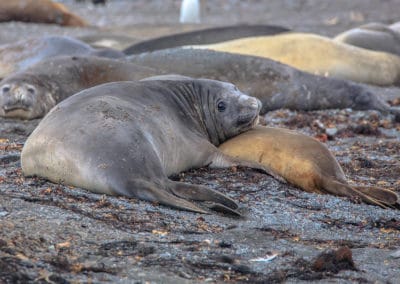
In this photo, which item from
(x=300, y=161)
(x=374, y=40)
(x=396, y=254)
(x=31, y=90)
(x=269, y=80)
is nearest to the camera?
(x=396, y=254)

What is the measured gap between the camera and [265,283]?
3.17m

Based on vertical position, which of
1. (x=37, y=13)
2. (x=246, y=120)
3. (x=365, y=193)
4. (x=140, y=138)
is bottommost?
(x=37, y=13)

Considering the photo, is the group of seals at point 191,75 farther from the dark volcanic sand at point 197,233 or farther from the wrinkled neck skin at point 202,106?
the wrinkled neck skin at point 202,106

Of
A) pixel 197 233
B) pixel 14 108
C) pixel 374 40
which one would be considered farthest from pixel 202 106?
pixel 374 40

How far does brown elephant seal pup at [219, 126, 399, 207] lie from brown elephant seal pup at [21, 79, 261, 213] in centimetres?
16

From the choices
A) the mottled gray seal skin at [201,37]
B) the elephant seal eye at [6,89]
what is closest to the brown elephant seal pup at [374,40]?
the mottled gray seal skin at [201,37]

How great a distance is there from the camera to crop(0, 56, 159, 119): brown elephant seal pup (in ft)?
22.5

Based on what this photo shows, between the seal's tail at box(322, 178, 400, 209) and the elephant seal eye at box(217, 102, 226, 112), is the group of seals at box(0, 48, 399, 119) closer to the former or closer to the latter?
the elephant seal eye at box(217, 102, 226, 112)

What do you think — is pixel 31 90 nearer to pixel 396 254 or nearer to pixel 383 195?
pixel 383 195

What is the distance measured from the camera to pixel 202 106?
5414 millimetres

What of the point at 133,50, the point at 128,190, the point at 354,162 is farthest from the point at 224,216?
the point at 133,50

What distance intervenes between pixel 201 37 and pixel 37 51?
2451 mm

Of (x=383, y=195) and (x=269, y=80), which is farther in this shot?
(x=269, y=80)

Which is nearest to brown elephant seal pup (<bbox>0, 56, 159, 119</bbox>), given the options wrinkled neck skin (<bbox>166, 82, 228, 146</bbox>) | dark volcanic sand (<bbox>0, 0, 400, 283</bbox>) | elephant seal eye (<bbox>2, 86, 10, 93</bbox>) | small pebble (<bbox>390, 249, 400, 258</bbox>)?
elephant seal eye (<bbox>2, 86, 10, 93</bbox>)
